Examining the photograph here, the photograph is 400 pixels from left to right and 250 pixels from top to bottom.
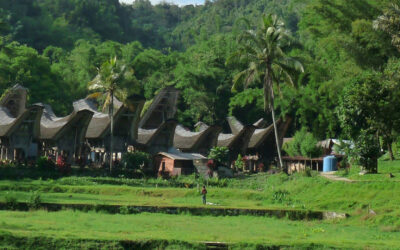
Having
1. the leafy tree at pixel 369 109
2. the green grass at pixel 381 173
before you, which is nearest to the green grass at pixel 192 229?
the green grass at pixel 381 173

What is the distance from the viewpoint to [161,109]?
5822 cm

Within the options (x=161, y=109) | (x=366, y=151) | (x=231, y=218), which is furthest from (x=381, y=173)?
(x=161, y=109)

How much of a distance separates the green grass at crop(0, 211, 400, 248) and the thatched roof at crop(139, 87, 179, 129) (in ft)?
96.0

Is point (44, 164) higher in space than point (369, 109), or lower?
lower

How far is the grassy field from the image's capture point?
2045 cm

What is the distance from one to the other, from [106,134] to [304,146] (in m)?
16.7

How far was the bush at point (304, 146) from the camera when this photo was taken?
5366 cm

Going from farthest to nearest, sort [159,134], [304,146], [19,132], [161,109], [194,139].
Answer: [161,109] < [194,139] < [159,134] < [304,146] < [19,132]

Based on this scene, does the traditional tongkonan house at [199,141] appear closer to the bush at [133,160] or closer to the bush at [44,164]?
the bush at [133,160]

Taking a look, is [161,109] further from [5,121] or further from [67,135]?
[5,121]

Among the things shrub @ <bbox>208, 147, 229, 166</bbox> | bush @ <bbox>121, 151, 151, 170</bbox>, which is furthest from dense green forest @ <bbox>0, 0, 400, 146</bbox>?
bush @ <bbox>121, 151, 151, 170</bbox>

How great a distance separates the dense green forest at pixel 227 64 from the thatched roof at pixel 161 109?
6.88m

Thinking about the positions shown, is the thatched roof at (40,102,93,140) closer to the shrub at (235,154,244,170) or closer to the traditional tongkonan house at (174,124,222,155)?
the traditional tongkonan house at (174,124,222,155)

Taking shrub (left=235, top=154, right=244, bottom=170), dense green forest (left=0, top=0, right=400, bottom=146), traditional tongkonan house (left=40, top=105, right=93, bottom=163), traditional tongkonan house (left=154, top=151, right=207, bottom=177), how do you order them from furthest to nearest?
1. shrub (left=235, top=154, right=244, bottom=170)
2. traditional tongkonan house (left=154, top=151, right=207, bottom=177)
3. traditional tongkonan house (left=40, top=105, right=93, bottom=163)
4. dense green forest (left=0, top=0, right=400, bottom=146)
